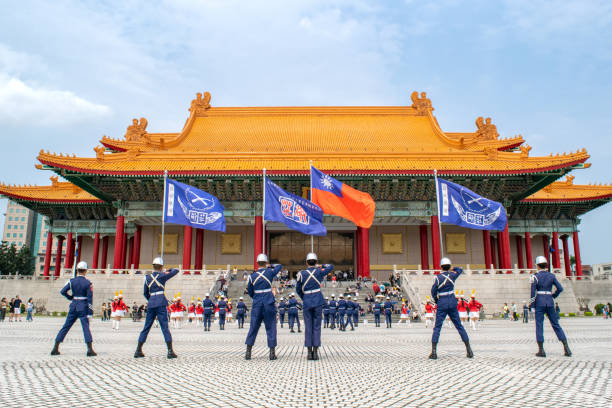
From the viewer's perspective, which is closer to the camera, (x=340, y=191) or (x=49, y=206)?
(x=340, y=191)

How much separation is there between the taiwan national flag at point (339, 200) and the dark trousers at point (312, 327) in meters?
8.35

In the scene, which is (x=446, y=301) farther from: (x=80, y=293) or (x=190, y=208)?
(x=190, y=208)

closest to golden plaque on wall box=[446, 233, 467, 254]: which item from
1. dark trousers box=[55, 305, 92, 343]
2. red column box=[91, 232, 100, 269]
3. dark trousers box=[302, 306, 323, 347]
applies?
red column box=[91, 232, 100, 269]

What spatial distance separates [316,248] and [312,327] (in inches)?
1118

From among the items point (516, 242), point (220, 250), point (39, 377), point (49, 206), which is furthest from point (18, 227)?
point (39, 377)

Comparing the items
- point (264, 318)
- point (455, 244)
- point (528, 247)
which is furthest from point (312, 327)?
point (528, 247)

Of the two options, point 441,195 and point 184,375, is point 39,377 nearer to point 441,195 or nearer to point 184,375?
point 184,375

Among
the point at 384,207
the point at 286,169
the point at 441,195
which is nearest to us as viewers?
the point at 441,195

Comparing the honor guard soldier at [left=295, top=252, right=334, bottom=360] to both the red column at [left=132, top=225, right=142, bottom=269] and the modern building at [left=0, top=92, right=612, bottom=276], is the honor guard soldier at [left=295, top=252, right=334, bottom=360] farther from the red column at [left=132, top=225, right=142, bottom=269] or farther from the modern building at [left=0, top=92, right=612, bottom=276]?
the red column at [left=132, top=225, right=142, bottom=269]

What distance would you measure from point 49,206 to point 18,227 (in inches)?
3443

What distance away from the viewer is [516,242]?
3709cm

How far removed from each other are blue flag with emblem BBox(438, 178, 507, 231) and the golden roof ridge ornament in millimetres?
24044

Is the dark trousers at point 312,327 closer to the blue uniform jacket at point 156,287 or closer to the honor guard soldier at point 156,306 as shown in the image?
the honor guard soldier at point 156,306

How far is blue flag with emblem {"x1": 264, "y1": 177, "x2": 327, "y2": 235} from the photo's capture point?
16.0 m
